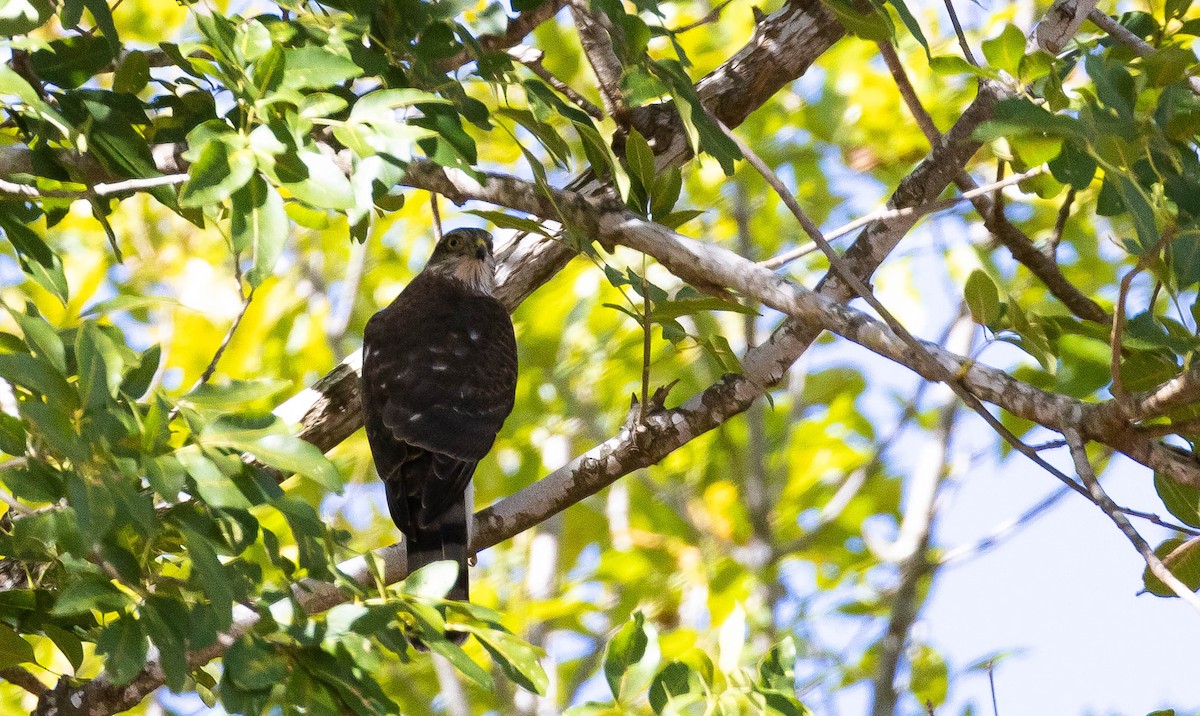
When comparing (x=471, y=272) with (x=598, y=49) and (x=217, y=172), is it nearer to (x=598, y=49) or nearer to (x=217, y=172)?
(x=598, y=49)

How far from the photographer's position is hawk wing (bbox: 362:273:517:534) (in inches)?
153

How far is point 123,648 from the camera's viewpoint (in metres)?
2.02

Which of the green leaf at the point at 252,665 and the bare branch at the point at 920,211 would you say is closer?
the green leaf at the point at 252,665

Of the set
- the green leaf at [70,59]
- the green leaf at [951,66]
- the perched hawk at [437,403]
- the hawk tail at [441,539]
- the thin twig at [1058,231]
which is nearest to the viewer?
the green leaf at [951,66]

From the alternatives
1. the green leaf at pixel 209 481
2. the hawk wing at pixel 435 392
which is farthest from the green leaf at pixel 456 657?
the hawk wing at pixel 435 392

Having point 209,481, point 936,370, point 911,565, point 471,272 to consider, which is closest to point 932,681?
point 911,565

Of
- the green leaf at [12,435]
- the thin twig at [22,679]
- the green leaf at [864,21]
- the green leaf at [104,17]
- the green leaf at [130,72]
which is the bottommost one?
the green leaf at [12,435]

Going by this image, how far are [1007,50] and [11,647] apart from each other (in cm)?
236

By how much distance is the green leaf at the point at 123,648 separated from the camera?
198cm

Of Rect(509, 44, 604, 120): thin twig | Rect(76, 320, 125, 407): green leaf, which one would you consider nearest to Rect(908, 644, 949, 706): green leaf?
Rect(509, 44, 604, 120): thin twig

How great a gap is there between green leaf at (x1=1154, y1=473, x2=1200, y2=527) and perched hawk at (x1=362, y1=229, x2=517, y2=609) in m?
1.90

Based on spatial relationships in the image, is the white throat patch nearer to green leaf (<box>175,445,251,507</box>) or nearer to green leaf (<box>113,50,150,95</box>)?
green leaf (<box>113,50,150,95</box>)

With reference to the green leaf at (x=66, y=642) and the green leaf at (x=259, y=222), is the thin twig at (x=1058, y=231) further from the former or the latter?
the green leaf at (x=66, y=642)

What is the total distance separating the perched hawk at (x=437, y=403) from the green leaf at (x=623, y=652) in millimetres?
1093
